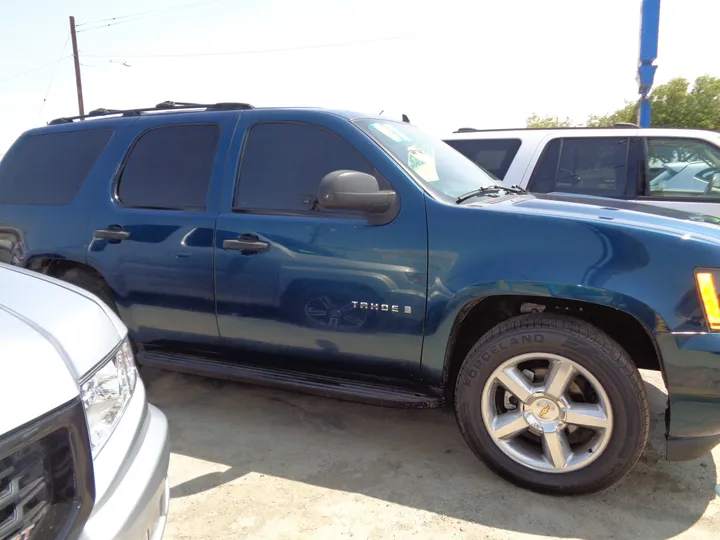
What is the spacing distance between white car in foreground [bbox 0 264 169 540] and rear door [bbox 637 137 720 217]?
4.74 meters

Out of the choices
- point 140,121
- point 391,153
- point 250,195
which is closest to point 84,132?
point 140,121

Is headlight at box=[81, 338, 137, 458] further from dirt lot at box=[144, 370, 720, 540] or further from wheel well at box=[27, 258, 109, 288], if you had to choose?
wheel well at box=[27, 258, 109, 288]

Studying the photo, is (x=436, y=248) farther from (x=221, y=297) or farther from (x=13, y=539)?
(x=13, y=539)

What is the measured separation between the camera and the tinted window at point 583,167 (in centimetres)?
511

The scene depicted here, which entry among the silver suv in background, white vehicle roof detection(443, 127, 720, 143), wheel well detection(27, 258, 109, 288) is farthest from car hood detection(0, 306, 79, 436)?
white vehicle roof detection(443, 127, 720, 143)

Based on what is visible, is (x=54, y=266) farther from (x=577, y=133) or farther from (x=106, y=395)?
(x=577, y=133)

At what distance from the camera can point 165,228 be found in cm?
321

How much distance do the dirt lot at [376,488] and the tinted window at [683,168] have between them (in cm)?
259

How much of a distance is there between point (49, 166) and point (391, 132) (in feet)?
8.00

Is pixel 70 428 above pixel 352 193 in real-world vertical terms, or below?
below

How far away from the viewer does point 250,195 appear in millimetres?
3086

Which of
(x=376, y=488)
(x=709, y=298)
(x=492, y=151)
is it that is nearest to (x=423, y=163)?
(x=709, y=298)

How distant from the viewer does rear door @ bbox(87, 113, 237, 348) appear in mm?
3137

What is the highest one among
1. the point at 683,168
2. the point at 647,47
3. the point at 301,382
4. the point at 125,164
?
the point at 647,47
